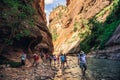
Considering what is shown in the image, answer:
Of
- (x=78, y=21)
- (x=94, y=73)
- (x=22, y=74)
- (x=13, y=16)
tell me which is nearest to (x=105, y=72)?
(x=94, y=73)

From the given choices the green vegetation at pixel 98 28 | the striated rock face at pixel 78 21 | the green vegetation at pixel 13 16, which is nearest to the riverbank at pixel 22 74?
the green vegetation at pixel 13 16

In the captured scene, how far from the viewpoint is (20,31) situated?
3984 cm

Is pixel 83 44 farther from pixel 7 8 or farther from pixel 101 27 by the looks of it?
pixel 7 8

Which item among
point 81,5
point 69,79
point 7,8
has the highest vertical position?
point 81,5

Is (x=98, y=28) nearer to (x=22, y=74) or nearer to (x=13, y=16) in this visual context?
(x=13, y=16)

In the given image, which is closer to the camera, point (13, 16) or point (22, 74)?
point (22, 74)

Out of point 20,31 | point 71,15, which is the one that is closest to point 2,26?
point 20,31

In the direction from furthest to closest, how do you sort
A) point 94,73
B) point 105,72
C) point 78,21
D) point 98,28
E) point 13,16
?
point 78,21, point 98,28, point 13,16, point 105,72, point 94,73

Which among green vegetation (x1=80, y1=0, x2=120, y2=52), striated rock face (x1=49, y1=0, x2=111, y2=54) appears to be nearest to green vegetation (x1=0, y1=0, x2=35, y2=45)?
green vegetation (x1=80, y1=0, x2=120, y2=52)

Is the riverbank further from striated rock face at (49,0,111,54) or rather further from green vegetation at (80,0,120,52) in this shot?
striated rock face at (49,0,111,54)

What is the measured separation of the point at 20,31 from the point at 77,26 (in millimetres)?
98098

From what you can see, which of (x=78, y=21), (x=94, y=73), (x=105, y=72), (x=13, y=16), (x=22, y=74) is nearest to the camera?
(x=94, y=73)

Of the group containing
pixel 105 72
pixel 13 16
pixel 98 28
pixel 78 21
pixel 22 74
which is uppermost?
pixel 78 21

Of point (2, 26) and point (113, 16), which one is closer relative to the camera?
point (2, 26)
